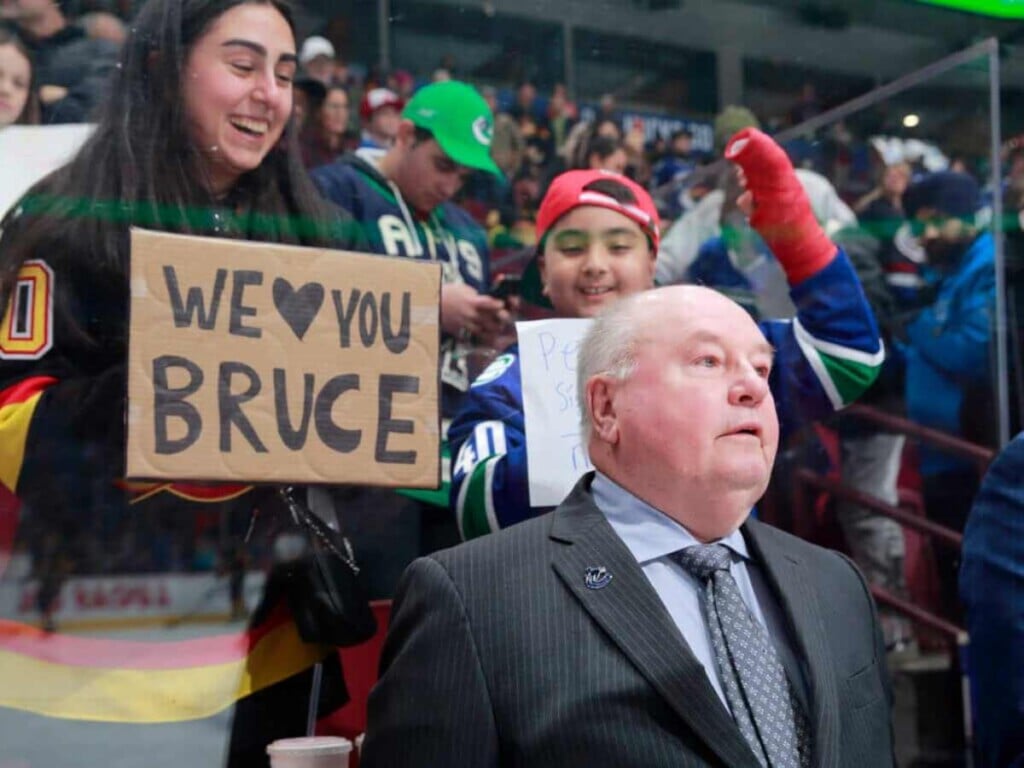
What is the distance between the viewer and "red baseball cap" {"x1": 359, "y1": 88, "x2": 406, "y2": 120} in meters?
2.78

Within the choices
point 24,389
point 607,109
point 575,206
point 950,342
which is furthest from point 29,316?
point 950,342

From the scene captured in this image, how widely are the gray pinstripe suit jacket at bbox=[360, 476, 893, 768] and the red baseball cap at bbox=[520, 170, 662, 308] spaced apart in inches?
35.5

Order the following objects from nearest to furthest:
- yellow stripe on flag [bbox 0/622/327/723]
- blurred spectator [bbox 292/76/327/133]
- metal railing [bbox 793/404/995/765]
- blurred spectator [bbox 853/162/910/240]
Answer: yellow stripe on flag [bbox 0/622/327/723]
blurred spectator [bbox 292/76/327/133]
metal railing [bbox 793/404/995/765]
blurred spectator [bbox 853/162/910/240]

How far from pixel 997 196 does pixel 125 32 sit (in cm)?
220

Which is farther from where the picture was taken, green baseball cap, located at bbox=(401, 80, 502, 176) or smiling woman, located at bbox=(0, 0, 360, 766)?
green baseball cap, located at bbox=(401, 80, 502, 176)

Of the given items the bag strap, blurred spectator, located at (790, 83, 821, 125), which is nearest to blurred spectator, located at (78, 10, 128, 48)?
the bag strap

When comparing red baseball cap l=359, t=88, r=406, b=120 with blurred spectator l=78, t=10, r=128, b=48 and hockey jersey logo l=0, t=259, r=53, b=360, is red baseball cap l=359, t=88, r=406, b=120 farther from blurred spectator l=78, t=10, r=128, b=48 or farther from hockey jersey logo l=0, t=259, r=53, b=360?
hockey jersey logo l=0, t=259, r=53, b=360

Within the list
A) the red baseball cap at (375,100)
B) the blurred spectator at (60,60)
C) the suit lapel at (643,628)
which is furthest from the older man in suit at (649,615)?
the blurred spectator at (60,60)

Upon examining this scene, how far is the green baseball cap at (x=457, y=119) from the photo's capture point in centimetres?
285

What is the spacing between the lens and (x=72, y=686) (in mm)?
2379

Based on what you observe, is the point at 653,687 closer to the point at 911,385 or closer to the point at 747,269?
the point at 747,269

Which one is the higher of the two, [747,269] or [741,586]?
[747,269]

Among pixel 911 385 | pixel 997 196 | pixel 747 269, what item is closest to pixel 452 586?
pixel 747 269

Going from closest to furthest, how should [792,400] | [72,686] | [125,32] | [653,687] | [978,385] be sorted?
[653,687], [72,686], [125,32], [792,400], [978,385]
